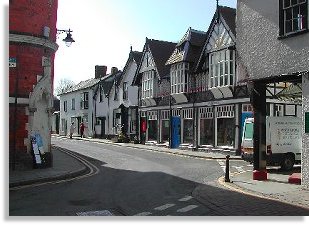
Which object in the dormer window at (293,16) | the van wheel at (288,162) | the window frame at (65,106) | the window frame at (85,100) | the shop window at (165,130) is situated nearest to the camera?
the dormer window at (293,16)

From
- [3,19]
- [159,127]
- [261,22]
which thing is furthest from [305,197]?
[159,127]

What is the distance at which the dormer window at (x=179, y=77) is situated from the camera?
93.0 ft

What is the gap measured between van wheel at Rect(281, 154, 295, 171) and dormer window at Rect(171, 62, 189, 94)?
492 inches

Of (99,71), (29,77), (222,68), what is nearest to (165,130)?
(222,68)

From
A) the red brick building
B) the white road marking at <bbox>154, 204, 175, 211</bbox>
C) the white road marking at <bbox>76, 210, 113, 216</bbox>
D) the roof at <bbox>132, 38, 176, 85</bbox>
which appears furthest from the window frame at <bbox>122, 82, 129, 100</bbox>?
the white road marking at <bbox>76, 210, 113, 216</bbox>

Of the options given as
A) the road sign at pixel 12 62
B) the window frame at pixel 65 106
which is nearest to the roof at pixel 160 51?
the road sign at pixel 12 62

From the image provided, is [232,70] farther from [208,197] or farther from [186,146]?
[208,197]

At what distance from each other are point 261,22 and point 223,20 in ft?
41.6

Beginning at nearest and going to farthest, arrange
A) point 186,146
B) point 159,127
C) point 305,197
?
point 305,197, point 186,146, point 159,127

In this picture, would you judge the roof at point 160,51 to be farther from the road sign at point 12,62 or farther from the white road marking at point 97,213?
the white road marking at point 97,213

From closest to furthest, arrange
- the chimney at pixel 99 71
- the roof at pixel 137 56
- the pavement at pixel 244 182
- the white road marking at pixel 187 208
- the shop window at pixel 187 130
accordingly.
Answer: the white road marking at pixel 187 208, the pavement at pixel 244 182, the shop window at pixel 187 130, the roof at pixel 137 56, the chimney at pixel 99 71

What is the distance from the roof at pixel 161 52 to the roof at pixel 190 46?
2.97m

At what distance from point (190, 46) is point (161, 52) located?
5.13 m

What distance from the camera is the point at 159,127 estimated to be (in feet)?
105
